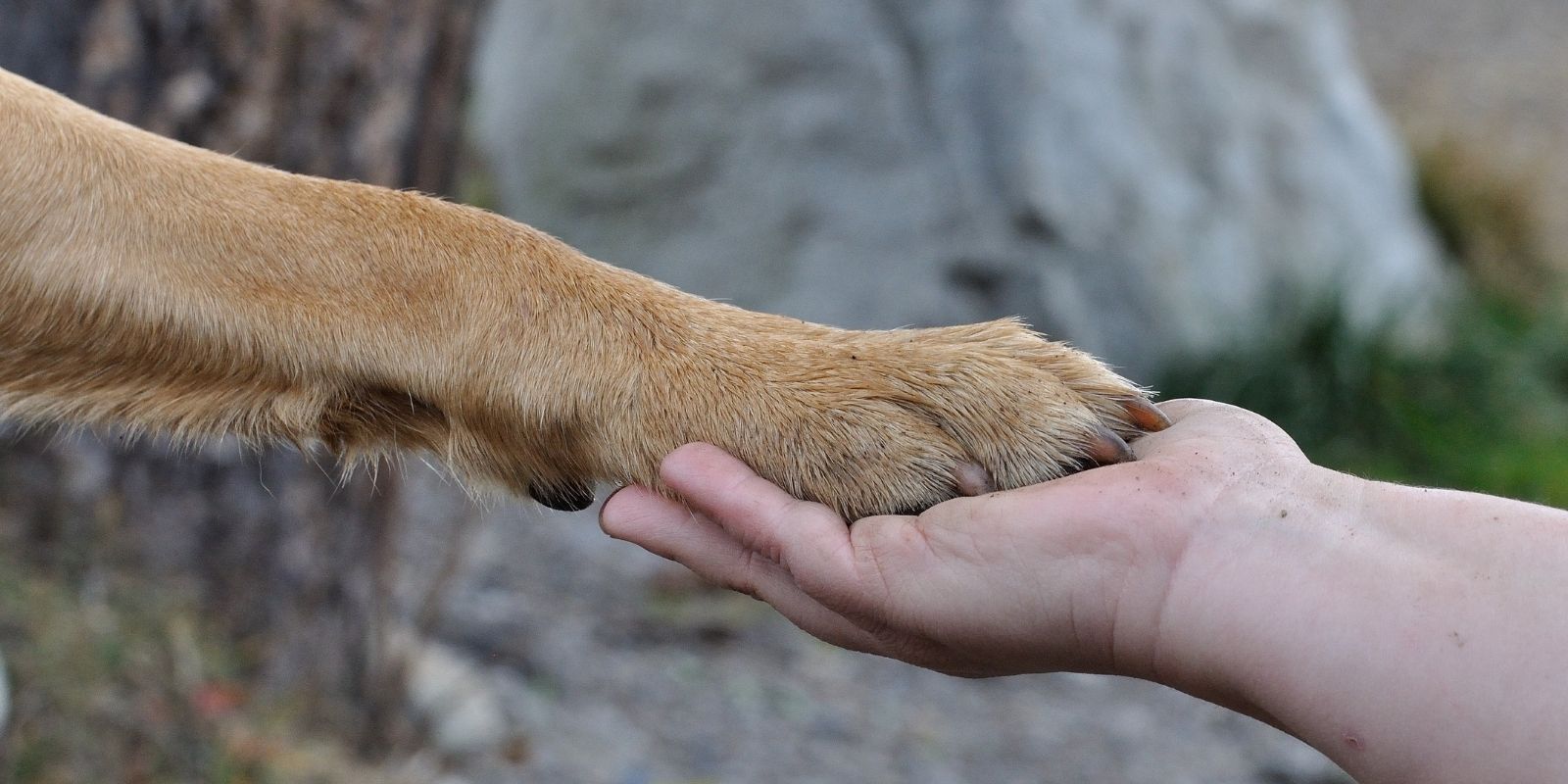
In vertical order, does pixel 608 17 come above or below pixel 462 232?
above

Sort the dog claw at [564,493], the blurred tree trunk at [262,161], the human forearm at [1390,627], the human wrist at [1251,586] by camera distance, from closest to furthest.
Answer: the human forearm at [1390,627] < the human wrist at [1251,586] < the dog claw at [564,493] < the blurred tree trunk at [262,161]

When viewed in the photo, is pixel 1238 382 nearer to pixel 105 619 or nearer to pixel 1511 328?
pixel 1511 328

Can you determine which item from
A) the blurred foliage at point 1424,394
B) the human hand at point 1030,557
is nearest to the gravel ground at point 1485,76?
the blurred foliage at point 1424,394

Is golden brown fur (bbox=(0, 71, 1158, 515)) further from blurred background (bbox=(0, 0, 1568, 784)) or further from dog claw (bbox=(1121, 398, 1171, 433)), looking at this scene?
blurred background (bbox=(0, 0, 1568, 784))

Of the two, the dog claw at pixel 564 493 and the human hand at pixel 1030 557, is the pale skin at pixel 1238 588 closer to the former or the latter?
the human hand at pixel 1030 557

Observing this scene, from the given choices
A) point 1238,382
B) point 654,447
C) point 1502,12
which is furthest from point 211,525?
point 1502,12

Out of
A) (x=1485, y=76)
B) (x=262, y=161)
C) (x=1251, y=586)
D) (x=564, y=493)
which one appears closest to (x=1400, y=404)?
(x=262, y=161)

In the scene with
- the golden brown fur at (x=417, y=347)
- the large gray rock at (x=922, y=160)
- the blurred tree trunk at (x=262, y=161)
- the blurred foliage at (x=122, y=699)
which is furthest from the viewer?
the large gray rock at (x=922, y=160)
